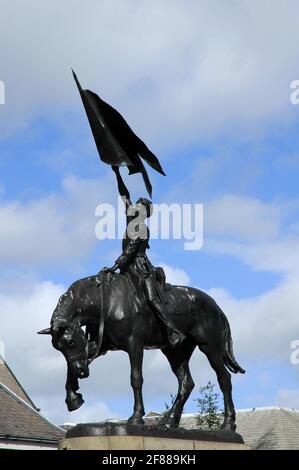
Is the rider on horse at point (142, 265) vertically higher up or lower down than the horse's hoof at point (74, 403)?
higher up

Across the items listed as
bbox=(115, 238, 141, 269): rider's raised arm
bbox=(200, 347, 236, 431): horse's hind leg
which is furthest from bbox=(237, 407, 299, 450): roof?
bbox=(115, 238, 141, 269): rider's raised arm

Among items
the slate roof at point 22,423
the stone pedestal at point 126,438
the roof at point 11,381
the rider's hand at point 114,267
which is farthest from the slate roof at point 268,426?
the rider's hand at point 114,267

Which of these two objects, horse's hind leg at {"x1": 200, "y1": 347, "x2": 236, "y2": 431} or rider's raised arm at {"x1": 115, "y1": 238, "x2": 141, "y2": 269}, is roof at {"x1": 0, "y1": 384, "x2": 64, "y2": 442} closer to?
horse's hind leg at {"x1": 200, "y1": 347, "x2": 236, "y2": 431}

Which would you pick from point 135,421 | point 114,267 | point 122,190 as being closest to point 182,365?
point 135,421

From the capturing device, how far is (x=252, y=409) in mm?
44531

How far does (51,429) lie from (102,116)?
18125 mm

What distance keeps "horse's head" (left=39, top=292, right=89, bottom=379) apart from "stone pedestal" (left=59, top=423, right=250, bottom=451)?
86 cm

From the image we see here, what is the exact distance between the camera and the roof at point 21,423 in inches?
1053

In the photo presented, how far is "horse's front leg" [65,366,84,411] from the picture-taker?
38.8 feet

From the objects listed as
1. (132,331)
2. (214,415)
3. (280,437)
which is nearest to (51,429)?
(214,415)

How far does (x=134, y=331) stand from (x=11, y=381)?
24206mm

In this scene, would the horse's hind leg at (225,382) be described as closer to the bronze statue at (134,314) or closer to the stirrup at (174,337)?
the bronze statue at (134,314)

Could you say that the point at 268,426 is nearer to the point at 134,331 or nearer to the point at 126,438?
the point at 134,331
